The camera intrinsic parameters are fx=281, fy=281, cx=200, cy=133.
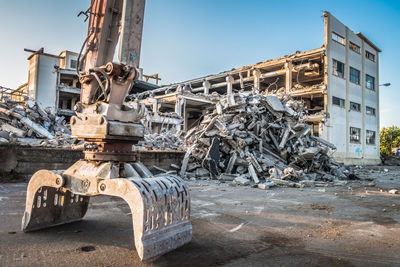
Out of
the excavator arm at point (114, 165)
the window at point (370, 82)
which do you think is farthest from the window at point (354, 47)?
the excavator arm at point (114, 165)

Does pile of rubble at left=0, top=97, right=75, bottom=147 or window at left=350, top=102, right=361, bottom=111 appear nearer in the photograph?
pile of rubble at left=0, top=97, right=75, bottom=147

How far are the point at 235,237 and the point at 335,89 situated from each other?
82.7 feet

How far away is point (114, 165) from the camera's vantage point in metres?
3.00

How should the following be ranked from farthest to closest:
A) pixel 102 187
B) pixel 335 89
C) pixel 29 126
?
pixel 335 89 < pixel 29 126 < pixel 102 187

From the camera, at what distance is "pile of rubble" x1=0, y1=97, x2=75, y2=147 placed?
11644mm

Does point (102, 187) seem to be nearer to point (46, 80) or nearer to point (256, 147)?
point (256, 147)

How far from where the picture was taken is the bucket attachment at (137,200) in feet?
8.29

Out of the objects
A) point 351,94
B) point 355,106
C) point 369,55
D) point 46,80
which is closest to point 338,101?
point 351,94

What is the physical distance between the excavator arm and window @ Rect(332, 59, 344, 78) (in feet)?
83.6

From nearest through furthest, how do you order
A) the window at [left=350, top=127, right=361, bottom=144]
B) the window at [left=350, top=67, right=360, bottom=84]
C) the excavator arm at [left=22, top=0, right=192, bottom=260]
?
the excavator arm at [left=22, top=0, right=192, bottom=260] < the window at [left=350, top=127, right=361, bottom=144] < the window at [left=350, top=67, right=360, bottom=84]

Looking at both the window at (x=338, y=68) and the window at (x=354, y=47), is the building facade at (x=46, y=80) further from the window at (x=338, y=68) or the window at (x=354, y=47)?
the window at (x=354, y=47)

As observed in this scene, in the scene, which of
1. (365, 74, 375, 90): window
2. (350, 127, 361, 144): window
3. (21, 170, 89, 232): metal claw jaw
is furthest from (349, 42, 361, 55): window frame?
(21, 170, 89, 232): metal claw jaw

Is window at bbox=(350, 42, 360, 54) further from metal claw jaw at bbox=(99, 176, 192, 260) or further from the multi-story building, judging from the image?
metal claw jaw at bbox=(99, 176, 192, 260)

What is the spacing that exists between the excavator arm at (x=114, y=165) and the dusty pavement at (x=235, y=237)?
0.74ft
